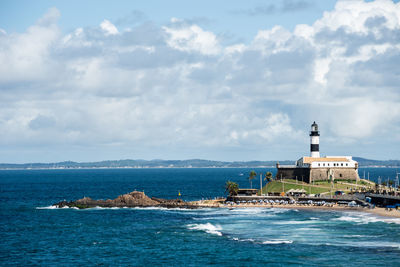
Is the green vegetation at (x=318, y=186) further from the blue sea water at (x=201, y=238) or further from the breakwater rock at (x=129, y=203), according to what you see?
the breakwater rock at (x=129, y=203)

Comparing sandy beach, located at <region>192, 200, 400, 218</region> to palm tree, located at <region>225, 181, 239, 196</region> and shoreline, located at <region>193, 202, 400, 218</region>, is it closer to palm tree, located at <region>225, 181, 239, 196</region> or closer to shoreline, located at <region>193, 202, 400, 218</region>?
shoreline, located at <region>193, 202, 400, 218</region>

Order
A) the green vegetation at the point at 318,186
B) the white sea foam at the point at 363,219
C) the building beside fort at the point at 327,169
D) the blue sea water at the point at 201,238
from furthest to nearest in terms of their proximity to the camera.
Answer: the building beside fort at the point at 327,169, the green vegetation at the point at 318,186, the white sea foam at the point at 363,219, the blue sea water at the point at 201,238

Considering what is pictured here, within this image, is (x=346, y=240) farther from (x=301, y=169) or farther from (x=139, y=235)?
(x=301, y=169)

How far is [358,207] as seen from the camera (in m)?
131

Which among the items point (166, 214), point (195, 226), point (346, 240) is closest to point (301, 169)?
point (166, 214)

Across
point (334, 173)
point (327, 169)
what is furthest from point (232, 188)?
point (334, 173)

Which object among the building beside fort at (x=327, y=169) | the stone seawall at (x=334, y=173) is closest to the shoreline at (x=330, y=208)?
the building beside fort at (x=327, y=169)

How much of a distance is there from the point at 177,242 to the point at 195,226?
16685 mm

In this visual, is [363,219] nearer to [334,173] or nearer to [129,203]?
[334,173]

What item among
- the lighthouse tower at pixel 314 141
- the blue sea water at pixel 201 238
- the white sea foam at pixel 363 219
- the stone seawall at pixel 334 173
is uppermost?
the lighthouse tower at pixel 314 141

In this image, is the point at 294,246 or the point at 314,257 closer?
the point at 314,257

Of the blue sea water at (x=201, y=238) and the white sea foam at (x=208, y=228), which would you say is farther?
the white sea foam at (x=208, y=228)

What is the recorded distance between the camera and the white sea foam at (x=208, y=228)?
99062mm

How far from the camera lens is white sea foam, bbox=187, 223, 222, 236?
9906 cm
